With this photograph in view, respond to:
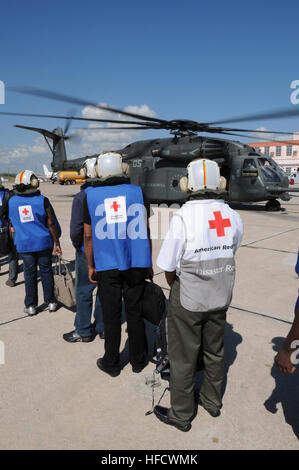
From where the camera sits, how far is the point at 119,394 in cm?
263

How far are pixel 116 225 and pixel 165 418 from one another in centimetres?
154

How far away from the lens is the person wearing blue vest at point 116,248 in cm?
273

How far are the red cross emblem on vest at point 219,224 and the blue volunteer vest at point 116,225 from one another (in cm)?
83

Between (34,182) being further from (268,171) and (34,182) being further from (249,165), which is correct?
(268,171)

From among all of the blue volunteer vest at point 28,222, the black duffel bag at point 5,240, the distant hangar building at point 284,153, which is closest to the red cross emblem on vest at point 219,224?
the blue volunteer vest at point 28,222

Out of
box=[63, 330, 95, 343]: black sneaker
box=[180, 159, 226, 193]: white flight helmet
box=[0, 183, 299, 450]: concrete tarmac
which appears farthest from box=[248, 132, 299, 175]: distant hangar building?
box=[180, 159, 226, 193]: white flight helmet

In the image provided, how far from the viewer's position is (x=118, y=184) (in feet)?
9.14

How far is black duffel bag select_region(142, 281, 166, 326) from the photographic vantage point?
278 centimetres

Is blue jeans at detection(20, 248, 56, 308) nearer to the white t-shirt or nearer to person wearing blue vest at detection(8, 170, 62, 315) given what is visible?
person wearing blue vest at detection(8, 170, 62, 315)

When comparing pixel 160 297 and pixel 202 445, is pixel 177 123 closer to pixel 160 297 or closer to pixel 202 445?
pixel 160 297

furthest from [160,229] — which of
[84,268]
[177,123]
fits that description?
[84,268]

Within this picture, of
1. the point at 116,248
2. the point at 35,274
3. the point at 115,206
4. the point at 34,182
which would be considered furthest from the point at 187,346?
the point at 34,182

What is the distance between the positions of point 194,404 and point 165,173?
1197 cm

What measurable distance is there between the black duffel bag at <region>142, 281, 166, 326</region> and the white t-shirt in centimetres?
A: 69
